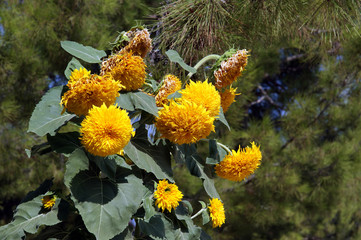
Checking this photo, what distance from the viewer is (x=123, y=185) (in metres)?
0.82

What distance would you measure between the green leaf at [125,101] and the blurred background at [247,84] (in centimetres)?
48

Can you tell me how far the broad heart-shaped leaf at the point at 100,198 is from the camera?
0.76 metres

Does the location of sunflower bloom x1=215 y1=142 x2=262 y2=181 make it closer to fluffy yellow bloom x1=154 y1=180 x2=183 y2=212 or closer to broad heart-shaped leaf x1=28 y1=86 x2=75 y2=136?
fluffy yellow bloom x1=154 y1=180 x2=183 y2=212

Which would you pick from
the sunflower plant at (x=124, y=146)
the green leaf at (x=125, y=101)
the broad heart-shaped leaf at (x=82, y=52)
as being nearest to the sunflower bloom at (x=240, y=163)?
the sunflower plant at (x=124, y=146)

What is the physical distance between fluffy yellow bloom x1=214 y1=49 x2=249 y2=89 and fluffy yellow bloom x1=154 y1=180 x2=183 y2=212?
0.25 m

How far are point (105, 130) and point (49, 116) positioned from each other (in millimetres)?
212

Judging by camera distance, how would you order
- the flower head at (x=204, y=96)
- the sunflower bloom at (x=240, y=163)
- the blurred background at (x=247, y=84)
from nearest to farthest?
the flower head at (x=204, y=96), the sunflower bloom at (x=240, y=163), the blurred background at (x=247, y=84)

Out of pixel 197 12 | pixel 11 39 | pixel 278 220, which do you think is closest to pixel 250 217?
pixel 278 220

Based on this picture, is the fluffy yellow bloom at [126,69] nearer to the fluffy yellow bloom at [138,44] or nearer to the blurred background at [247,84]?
the fluffy yellow bloom at [138,44]

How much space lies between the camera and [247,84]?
Result: 9.47ft

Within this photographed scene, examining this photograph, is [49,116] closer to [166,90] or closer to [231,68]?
[166,90]

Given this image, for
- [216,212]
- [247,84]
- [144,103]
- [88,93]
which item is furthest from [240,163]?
[247,84]

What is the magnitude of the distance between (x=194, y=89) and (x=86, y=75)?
210 millimetres

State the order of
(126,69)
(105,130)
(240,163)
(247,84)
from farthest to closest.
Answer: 1. (247,84)
2. (240,163)
3. (126,69)
4. (105,130)
